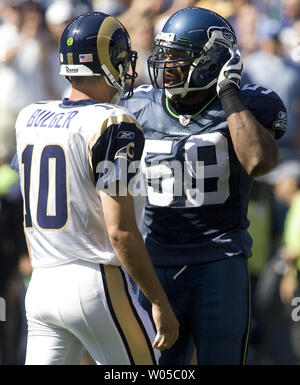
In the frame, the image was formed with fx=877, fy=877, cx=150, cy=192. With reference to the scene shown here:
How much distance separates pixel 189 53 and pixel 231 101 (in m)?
0.35

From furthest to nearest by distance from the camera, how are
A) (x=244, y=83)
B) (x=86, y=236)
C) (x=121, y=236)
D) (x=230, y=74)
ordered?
1. (x=244, y=83)
2. (x=230, y=74)
3. (x=86, y=236)
4. (x=121, y=236)

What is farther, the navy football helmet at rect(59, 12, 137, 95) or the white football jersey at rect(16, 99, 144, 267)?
the navy football helmet at rect(59, 12, 137, 95)

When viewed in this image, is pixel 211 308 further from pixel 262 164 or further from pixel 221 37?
pixel 221 37

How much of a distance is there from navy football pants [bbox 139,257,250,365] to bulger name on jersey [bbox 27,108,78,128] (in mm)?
891

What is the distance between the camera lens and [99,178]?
3242mm

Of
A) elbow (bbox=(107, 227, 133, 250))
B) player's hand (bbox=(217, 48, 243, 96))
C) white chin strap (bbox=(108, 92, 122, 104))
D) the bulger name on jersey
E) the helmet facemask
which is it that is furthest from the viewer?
the helmet facemask

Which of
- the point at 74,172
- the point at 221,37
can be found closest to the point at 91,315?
the point at 74,172

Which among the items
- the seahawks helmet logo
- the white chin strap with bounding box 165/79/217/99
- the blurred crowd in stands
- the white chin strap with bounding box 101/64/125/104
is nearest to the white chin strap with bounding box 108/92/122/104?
the white chin strap with bounding box 101/64/125/104

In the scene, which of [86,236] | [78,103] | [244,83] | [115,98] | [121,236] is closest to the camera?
[121,236]

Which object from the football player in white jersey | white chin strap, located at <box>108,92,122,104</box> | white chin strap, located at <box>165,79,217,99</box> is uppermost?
white chin strap, located at <box>108,92,122,104</box>

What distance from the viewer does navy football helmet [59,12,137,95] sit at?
3.46m

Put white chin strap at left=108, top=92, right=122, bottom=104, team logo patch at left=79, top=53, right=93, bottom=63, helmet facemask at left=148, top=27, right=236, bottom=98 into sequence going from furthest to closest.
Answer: helmet facemask at left=148, top=27, right=236, bottom=98, white chin strap at left=108, top=92, right=122, bottom=104, team logo patch at left=79, top=53, right=93, bottom=63

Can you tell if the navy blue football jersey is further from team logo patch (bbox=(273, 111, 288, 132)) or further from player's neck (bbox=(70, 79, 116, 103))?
player's neck (bbox=(70, 79, 116, 103))

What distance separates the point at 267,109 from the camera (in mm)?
3771
